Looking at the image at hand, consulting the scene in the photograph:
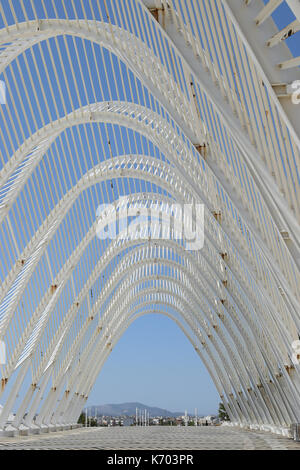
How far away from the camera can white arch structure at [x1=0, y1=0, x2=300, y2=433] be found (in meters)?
11.4

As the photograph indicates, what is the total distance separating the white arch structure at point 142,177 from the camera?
1138 centimetres

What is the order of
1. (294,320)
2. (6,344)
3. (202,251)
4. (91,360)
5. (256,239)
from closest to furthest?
(256,239) < (294,320) < (6,344) < (202,251) < (91,360)

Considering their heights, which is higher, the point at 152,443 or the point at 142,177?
the point at 142,177

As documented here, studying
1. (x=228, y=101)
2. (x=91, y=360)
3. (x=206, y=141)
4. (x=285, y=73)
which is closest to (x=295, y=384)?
(x=206, y=141)

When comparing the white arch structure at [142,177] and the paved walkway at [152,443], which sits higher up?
the white arch structure at [142,177]

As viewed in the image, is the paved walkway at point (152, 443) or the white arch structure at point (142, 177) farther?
the paved walkway at point (152, 443)

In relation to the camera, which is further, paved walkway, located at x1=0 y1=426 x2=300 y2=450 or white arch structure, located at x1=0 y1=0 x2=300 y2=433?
paved walkway, located at x1=0 y1=426 x2=300 y2=450

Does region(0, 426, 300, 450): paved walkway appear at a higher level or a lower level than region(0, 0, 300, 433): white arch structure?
lower

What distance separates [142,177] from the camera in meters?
27.4

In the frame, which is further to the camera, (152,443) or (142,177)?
(142,177)

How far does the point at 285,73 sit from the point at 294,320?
11246 mm

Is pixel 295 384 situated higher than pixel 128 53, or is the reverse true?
pixel 128 53

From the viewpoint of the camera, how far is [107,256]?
3525 cm

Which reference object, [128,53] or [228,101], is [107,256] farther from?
[228,101]
